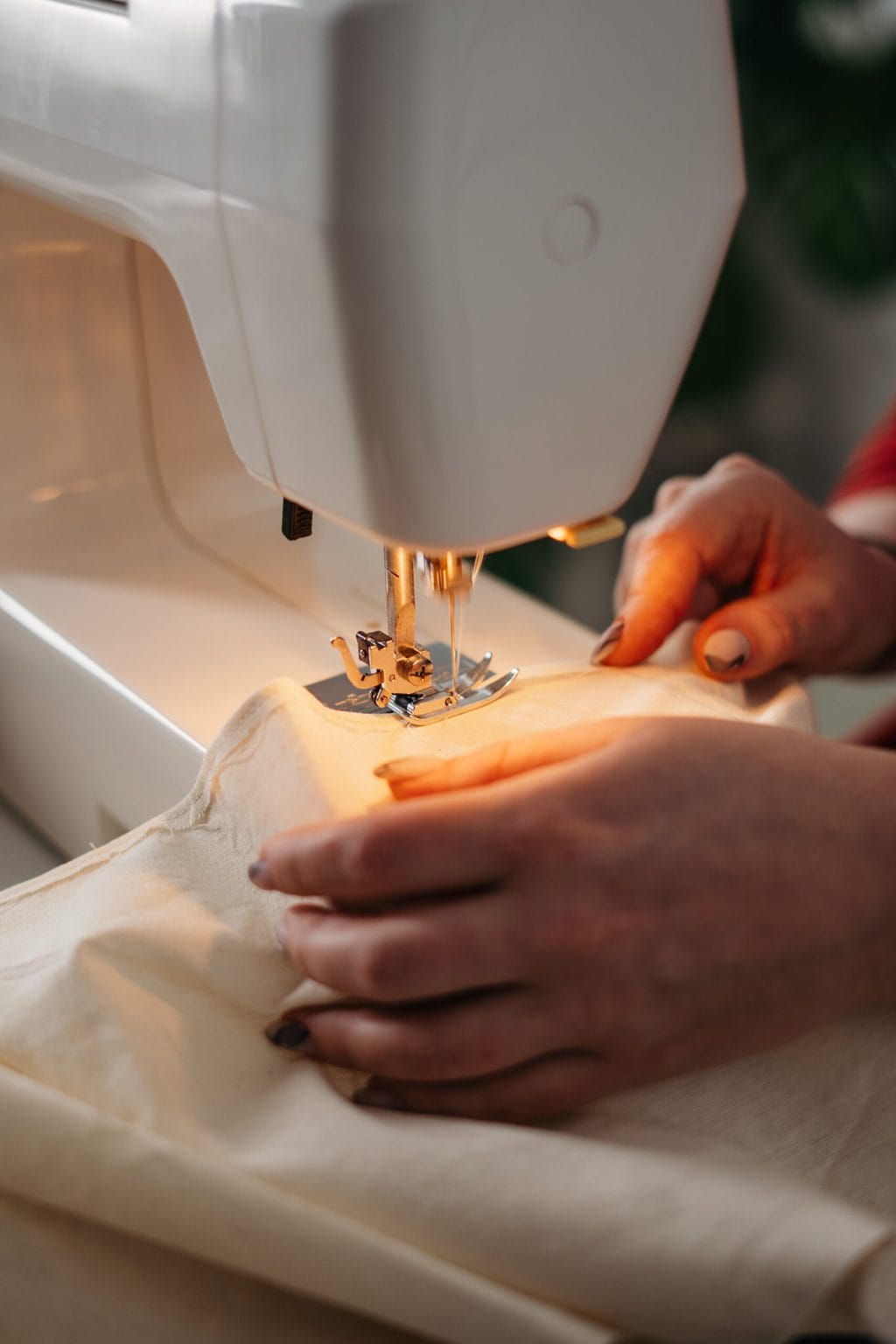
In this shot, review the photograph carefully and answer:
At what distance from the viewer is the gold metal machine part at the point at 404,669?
72 centimetres

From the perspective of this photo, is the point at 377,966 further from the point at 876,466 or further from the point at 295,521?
the point at 876,466

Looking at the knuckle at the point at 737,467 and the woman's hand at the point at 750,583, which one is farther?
the knuckle at the point at 737,467

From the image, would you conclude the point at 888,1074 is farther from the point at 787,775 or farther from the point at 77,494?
the point at 77,494

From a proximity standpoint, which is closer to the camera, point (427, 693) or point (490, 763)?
point (490, 763)

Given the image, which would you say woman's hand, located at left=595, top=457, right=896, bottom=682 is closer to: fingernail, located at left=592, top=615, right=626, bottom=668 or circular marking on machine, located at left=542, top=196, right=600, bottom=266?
fingernail, located at left=592, top=615, right=626, bottom=668

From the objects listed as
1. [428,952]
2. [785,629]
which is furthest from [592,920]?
[785,629]

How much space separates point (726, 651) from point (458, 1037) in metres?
0.35

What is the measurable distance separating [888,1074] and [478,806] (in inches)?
8.7

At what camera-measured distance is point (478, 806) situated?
532 millimetres

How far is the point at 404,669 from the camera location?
74cm

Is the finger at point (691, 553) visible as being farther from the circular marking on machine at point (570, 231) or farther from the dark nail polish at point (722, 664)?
the circular marking on machine at point (570, 231)

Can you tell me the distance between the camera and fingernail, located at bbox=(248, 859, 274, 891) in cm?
55

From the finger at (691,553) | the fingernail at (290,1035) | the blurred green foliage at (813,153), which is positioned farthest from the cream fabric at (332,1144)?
the blurred green foliage at (813,153)

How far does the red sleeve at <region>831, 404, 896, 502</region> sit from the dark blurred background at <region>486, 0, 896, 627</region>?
0.76 meters
